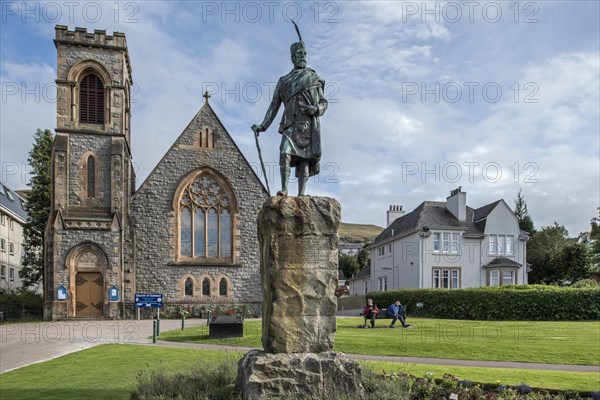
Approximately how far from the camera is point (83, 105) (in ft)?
115

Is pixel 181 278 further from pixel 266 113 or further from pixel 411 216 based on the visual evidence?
pixel 266 113

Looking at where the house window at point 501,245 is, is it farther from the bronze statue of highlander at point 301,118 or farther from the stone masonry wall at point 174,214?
the bronze statue of highlander at point 301,118

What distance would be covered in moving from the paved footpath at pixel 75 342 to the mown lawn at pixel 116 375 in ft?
4.93

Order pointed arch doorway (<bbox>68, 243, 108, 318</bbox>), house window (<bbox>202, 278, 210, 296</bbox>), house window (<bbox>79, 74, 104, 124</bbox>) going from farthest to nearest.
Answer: house window (<bbox>202, 278, 210, 296</bbox>), house window (<bbox>79, 74, 104, 124</bbox>), pointed arch doorway (<bbox>68, 243, 108, 318</bbox>)

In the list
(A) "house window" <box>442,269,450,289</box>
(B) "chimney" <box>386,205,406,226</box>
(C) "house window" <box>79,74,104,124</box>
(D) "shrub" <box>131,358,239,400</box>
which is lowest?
(A) "house window" <box>442,269,450,289</box>

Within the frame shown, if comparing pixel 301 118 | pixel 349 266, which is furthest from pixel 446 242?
pixel 349 266

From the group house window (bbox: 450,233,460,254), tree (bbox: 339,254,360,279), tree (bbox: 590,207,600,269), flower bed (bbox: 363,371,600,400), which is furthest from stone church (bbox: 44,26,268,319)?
tree (bbox: 339,254,360,279)

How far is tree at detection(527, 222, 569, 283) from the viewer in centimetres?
5903

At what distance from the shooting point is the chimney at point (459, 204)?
47312mm

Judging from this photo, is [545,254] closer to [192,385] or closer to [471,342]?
[471,342]

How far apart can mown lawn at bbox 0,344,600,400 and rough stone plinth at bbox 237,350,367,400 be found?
7.19ft

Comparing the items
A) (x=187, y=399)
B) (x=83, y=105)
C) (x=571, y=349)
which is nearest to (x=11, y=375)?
(x=187, y=399)

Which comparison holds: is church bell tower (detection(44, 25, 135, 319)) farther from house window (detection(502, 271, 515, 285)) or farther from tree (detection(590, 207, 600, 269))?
tree (detection(590, 207, 600, 269))

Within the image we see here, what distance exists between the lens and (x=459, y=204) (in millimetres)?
47500
